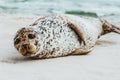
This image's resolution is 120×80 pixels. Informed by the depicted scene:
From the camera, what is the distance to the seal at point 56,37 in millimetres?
5277

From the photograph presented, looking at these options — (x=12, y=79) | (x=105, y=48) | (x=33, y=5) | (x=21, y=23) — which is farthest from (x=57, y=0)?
(x=12, y=79)

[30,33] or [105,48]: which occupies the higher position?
[30,33]

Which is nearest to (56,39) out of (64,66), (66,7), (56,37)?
(56,37)

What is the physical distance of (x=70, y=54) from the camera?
235 inches

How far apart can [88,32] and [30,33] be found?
1254 millimetres

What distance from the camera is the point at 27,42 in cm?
521

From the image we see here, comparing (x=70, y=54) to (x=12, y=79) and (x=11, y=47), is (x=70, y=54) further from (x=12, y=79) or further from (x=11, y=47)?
(x=12, y=79)

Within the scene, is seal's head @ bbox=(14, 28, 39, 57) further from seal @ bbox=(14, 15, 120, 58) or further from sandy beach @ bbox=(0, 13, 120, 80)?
sandy beach @ bbox=(0, 13, 120, 80)

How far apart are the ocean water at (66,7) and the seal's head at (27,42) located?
620 cm

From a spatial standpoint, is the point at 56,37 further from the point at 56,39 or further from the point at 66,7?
the point at 66,7

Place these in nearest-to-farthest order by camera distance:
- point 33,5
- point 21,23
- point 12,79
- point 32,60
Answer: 1. point 12,79
2. point 32,60
3. point 21,23
4. point 33,5

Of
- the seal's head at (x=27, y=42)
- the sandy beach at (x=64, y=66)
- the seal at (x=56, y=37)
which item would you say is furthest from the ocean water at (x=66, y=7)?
the seal's head at (x=27, y=42)

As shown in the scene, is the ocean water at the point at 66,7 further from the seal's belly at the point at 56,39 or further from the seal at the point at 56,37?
the seal's belly at the point at 56,39

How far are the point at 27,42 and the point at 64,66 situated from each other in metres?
0.52
